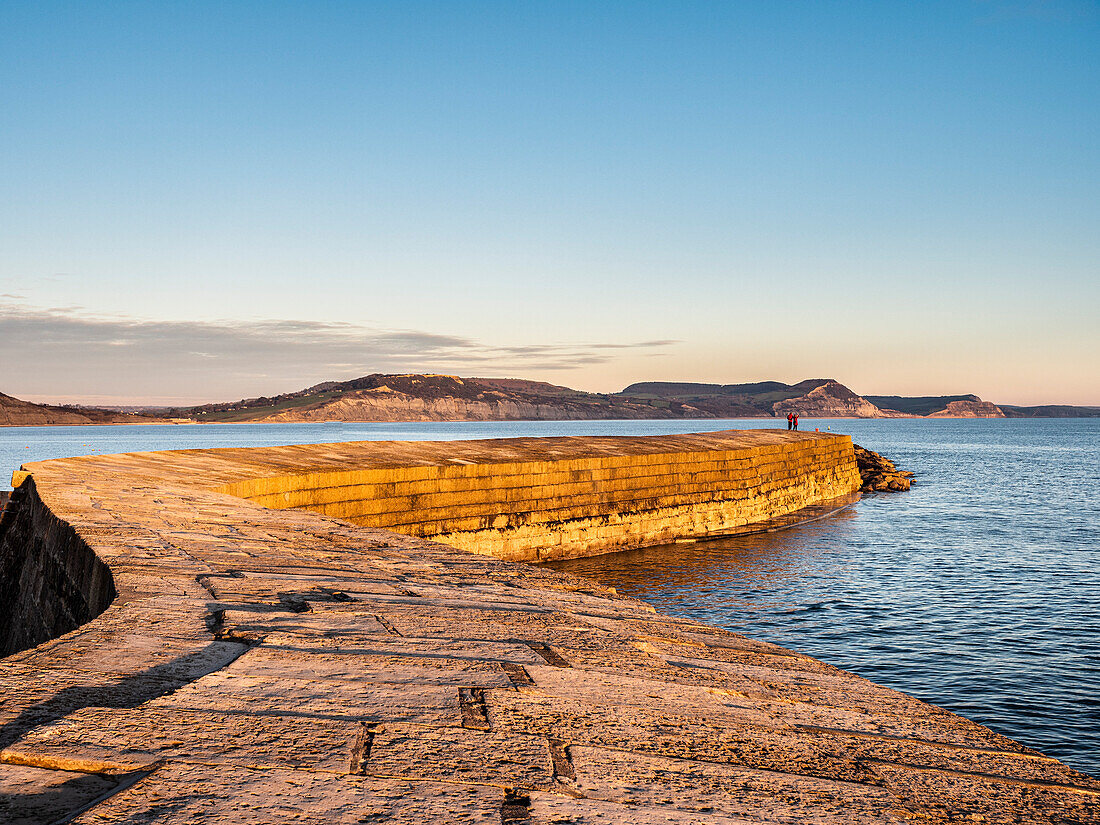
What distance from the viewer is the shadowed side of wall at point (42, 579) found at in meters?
4.45

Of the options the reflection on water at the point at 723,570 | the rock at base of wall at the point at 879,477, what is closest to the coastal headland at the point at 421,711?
the reflection on water at the point at 723,570

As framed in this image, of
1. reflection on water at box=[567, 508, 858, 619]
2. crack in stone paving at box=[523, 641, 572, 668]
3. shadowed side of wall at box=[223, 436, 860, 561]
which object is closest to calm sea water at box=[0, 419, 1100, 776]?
reflection on water at box=[567, 508, 858, 619]

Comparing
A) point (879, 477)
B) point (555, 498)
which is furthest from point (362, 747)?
point (879, 477)

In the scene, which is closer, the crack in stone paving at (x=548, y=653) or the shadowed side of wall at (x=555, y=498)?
the crack in stone paving at (x=548, y=653)

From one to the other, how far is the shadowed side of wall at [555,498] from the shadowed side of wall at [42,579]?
7.68 feet

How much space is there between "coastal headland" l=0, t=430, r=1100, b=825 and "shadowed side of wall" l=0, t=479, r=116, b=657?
4cm

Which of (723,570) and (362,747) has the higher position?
(362,747)

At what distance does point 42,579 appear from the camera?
6.15 m

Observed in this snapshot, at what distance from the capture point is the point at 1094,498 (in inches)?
1236

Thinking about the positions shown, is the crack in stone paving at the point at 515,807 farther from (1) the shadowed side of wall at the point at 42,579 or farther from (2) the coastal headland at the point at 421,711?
(1) the shadowed side of wall at the point at 42,579

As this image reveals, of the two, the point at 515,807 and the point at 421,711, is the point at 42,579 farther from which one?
the point at 515,807

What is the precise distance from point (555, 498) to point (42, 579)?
428 inches

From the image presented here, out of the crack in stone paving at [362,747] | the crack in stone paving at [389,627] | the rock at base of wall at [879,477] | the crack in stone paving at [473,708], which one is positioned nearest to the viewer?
the crack in stone paving at [362,747]

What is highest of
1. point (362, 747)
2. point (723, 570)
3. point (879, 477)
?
point (362, 747)
